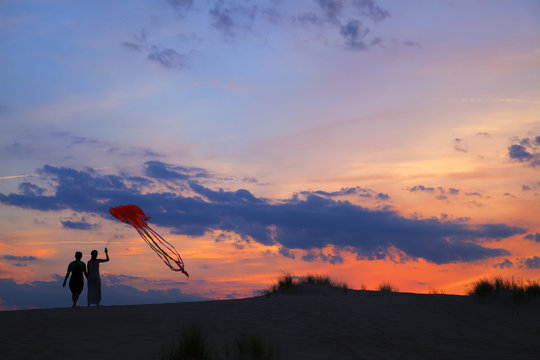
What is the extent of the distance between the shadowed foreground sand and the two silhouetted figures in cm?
144

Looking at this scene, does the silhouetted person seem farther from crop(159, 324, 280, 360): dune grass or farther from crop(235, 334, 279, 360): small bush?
crop(235, 334, 279, 360): small bush

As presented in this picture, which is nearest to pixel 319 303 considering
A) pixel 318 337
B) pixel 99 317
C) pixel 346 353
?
pixel 318 337

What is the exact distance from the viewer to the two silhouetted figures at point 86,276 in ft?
61.5

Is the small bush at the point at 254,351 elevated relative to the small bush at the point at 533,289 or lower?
lower

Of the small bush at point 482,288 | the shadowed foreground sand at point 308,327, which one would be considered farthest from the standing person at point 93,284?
the small bush at point 482,288

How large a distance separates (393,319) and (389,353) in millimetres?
3537

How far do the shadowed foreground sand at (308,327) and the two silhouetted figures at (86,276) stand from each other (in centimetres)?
144

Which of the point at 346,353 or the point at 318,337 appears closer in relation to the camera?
the point at 346,353

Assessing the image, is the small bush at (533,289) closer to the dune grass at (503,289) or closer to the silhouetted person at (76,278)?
the dune grass at (503,289)

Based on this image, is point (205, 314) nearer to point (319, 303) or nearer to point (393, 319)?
point (319, 303)

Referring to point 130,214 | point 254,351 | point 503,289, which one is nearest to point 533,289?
point 503,289

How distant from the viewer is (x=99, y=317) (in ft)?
50.5

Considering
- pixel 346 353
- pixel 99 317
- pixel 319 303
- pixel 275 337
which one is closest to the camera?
pixel 346 353

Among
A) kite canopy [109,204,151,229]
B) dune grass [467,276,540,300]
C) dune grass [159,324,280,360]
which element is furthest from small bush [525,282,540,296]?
kite canopy [109,204,151,229]
